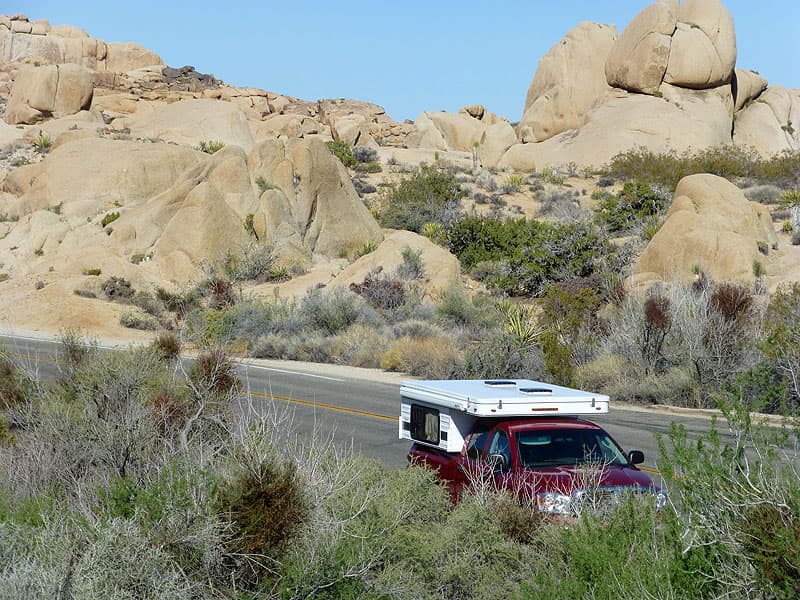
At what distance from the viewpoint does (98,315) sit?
3534 cm

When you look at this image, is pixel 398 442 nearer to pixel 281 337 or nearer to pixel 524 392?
pixel 524 392

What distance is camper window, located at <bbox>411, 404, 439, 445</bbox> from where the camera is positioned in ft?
33.3

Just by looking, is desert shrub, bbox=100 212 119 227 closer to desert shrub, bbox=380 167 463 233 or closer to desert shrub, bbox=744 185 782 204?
desert shrub, bbox=380 167 463 233

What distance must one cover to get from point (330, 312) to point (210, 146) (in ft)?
107

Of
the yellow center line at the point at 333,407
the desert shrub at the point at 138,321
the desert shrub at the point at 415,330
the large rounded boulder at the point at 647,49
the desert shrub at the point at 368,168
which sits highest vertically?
the large rounded boulder at the point at 647,49

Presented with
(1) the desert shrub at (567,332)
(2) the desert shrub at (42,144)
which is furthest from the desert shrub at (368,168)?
(1) the desert shrub at (567,332)

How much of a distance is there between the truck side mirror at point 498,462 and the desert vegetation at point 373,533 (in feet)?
1.21

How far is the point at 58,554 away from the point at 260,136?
6964 cm

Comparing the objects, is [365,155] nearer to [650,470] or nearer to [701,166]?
[701,166]

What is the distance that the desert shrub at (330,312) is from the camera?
31344 millimetres

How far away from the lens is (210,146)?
61.0 m

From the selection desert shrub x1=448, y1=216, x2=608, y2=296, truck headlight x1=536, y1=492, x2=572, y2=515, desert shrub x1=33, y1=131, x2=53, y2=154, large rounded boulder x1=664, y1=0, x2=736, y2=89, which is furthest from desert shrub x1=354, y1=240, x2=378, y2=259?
truck headlight x1=536, y1=492, x2=572, y2=515

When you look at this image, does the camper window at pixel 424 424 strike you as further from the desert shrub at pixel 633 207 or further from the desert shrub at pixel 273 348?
the desert shrub at pixel 633 207

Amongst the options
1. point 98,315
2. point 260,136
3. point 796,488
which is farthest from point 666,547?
point 260,136
